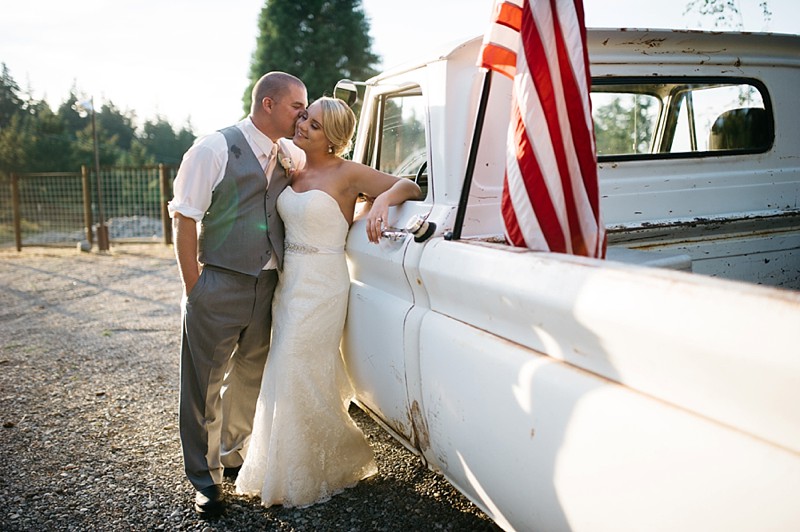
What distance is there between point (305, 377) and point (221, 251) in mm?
664

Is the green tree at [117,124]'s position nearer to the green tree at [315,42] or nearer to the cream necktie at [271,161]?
the green tree at [315,42]

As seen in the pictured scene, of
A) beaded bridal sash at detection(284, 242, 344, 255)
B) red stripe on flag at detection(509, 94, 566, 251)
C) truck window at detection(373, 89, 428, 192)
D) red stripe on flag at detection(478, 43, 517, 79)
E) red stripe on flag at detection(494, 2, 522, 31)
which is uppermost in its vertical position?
red stripe on flag at detection(494, 2, 522, 31)

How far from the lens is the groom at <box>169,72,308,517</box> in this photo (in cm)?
271

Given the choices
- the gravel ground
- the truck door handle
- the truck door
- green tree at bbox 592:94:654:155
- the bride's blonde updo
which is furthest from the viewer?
green tree at bbox 592:94:654:155

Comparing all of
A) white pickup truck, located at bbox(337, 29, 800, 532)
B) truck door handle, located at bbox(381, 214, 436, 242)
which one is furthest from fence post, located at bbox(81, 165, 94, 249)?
truck door handle, located at bbox(381, 214, 436, 242)

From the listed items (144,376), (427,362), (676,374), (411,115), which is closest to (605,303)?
(676,374)

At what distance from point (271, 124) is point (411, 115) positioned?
68cm

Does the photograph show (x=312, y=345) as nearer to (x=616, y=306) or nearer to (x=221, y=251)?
(x=221, y=251)

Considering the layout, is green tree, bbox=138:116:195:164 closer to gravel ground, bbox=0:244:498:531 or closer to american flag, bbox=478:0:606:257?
gravel ground, bbox=0:244:498:531

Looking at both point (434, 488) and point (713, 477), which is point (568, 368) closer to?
point (713, 477)

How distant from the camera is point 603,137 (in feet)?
9.76

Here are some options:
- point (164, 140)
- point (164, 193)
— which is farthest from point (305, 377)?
point (164, 140)

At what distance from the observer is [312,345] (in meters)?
2.79

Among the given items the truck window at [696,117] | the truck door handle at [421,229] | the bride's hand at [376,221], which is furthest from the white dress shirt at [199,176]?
the truck window at [696,117]
